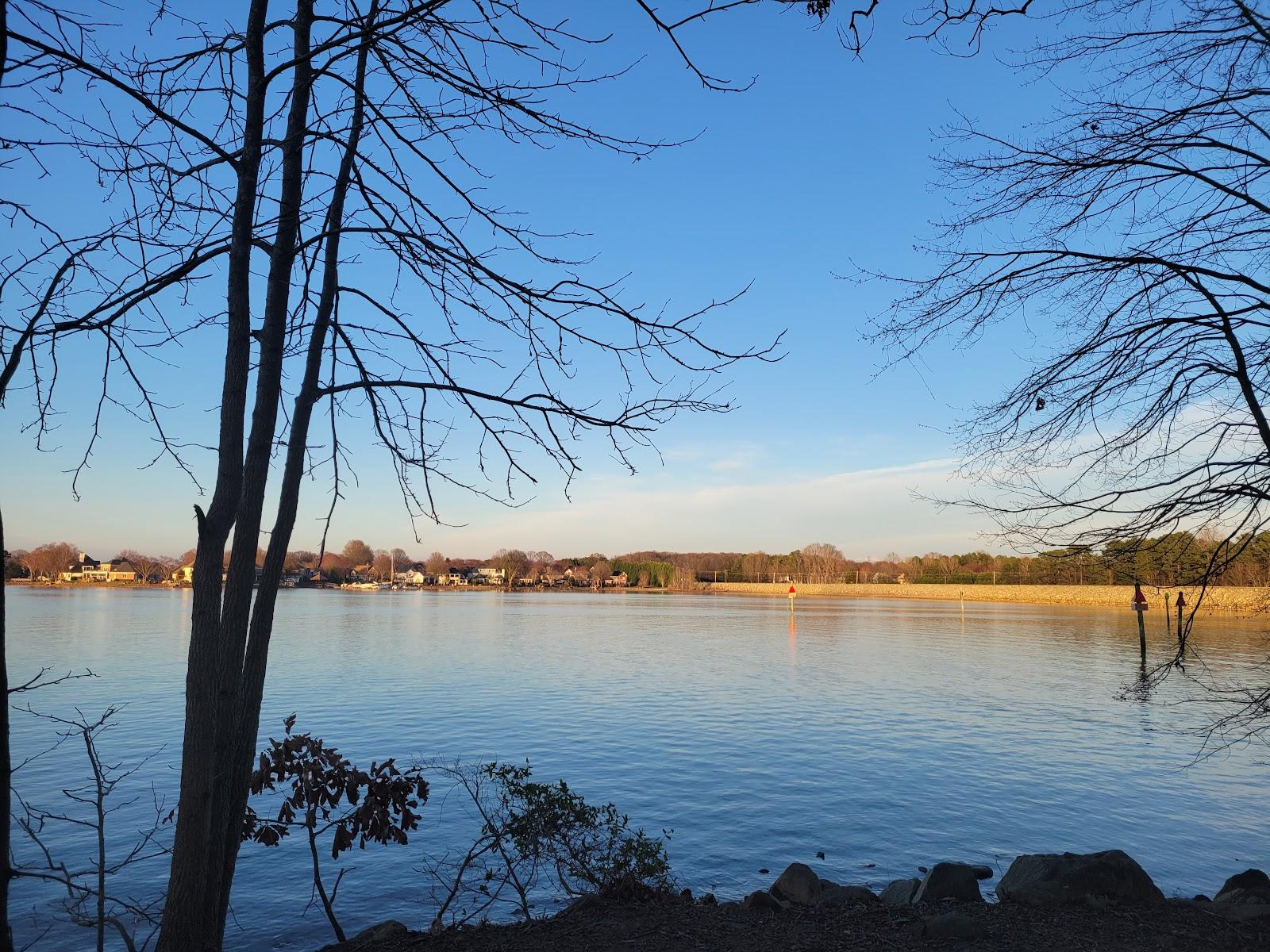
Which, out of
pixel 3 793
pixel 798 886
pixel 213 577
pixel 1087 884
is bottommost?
pixel 798 886

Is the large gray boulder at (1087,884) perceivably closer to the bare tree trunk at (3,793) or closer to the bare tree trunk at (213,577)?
the bare tree trunk at (213,577)

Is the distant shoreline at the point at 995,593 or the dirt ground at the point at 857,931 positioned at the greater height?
the dirt ground at the point at 857,931

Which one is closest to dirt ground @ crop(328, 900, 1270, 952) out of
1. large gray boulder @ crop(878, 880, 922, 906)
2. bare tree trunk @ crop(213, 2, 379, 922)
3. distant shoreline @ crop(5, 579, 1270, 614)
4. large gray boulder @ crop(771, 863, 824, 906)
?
large gray boulder @ crop(878, 880, 922, 906)

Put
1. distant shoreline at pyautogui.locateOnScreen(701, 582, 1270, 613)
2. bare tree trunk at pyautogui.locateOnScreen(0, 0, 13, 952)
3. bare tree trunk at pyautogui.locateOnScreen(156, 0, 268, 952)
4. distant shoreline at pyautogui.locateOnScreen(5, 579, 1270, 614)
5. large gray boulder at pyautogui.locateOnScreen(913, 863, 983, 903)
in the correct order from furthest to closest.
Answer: distant shoreline at pyautogui.locateOnScreen(5, 579, 1270, 614), distant shoreline at pyautogui.locateOnScreen(701, 582, 1270, 613), large gray boulder at pyautogui.locateOnScreen(913, 863, 983, 903), bare tree trunk at pyautogui.locateOnScreen(156, 0, 268, 952), bare tree trunk at pyautogui.locateOnScreen(0, 0, 13, 952)

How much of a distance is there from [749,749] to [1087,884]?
1132 cm

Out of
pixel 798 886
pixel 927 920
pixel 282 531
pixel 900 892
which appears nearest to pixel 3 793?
pixel 282 531

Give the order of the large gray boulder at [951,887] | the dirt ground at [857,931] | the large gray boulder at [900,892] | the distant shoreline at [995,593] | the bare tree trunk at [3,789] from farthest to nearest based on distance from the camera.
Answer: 1. the distant shoreline at [995,593]
2. the large gray boulder at [900,892]
3. the large gray boulder at [951,887]
4. the dirt ground at [857,931]
5. the bare tree trunk at [3,789]

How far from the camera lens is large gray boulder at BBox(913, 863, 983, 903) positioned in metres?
7.92

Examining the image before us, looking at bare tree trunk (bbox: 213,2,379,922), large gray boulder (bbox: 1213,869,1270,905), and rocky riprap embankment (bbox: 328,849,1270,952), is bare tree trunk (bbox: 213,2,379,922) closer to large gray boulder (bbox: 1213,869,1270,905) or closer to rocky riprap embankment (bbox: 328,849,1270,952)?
rocky riprap embankment (bbox: 328,849,1270,952)

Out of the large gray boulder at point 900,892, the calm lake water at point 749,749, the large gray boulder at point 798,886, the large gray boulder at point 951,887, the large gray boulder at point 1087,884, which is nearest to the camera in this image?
the large gray boulder at point 1087,884

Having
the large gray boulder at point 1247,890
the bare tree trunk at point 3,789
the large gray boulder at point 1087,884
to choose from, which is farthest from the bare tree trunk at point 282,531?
the large gray boulder at point 1247,890

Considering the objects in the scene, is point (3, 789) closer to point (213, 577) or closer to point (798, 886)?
point (213, 577)

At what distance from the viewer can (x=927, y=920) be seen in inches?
271

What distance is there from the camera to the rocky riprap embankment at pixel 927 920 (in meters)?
6.55
